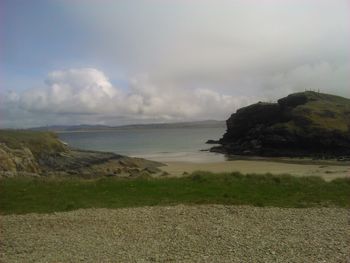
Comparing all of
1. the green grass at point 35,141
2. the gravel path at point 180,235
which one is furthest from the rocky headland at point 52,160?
the gravel path at point 180,235

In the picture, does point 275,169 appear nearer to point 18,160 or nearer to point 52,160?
point 52,160

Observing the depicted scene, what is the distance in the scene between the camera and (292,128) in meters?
107

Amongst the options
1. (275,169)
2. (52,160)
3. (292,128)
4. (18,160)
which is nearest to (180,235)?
(18,160)

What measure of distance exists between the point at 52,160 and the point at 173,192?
3852 centimetres

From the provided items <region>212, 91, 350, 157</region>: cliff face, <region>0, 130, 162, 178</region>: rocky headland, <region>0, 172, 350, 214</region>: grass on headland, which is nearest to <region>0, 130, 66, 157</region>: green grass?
<region>0, 130, 162, 178</region>: rocky headland

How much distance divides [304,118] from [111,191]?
3799 inches

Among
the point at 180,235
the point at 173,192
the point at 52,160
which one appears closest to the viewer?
the point at 180,235

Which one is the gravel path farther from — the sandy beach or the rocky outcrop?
the sandy beach

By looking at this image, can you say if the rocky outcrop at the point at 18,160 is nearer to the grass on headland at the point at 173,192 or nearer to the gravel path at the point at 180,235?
the grass on headland at the point at 173,192

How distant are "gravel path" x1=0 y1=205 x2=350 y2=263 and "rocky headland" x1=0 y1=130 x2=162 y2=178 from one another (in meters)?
28.4

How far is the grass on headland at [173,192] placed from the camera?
65.9 feet

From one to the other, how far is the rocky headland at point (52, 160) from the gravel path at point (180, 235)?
93.1 feet

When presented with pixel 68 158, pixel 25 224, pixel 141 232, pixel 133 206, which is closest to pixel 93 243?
pixel 141 232

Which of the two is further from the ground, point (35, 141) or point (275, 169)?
point (35, 141)
